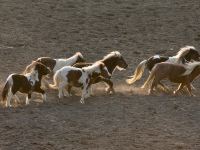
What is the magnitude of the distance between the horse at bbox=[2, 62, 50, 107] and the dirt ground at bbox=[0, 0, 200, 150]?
0.32 metres

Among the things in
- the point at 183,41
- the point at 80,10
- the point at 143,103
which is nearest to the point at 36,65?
the point at 143,103

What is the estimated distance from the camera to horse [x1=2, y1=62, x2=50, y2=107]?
14188 mm

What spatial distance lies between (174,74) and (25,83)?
3.73 meters

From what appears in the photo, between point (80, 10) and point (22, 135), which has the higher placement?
point (80, 10)

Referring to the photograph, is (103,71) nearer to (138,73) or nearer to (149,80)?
(149,80)

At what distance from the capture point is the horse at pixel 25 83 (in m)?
14.2

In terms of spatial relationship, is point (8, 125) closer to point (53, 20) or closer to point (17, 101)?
point (17, 101)

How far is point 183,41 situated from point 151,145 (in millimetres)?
10061

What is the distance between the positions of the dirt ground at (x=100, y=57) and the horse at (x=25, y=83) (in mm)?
318

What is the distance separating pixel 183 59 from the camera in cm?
1750

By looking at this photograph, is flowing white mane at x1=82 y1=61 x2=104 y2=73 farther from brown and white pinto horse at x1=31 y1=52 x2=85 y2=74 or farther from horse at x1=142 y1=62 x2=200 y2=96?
horse at x1=142 y1=62 x2=200 y2=96

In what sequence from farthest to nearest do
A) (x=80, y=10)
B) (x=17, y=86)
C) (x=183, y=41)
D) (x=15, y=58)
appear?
1. (x=80, y=10)
2. (x=183, y=41)
3. (x=15, y=58)
4. (x=17, y=86)

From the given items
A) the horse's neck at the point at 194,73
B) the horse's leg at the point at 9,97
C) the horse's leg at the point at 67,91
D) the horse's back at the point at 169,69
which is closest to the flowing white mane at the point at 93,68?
the horse's leg at the point at 67,91

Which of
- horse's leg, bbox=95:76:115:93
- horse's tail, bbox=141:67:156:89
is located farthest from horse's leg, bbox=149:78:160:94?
horse's leg, bbox=95:76:115:93
